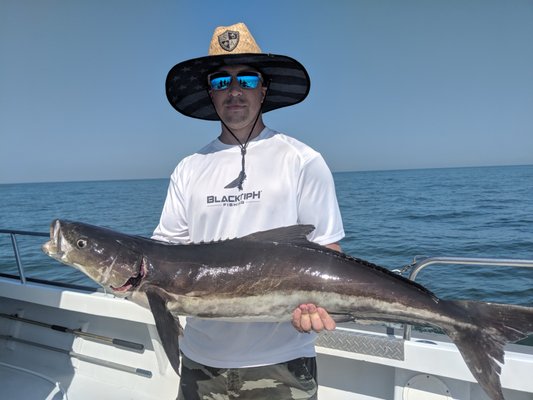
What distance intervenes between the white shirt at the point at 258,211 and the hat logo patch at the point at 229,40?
2.33 feet

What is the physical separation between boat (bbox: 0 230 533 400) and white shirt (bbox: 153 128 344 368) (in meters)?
1.33

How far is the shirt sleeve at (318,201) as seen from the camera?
8.50ft

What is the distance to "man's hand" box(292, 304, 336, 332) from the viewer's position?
7.48 feet

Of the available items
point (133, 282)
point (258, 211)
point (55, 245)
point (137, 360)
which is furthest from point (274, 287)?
point (137, 360)

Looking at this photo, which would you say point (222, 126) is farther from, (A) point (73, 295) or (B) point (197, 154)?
(A) point (73, 295)

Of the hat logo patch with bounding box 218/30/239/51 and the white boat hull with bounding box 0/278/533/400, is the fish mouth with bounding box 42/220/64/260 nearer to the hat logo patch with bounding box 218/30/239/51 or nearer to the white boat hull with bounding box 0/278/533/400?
the hat logo patch with bounding box 218/30/239/51

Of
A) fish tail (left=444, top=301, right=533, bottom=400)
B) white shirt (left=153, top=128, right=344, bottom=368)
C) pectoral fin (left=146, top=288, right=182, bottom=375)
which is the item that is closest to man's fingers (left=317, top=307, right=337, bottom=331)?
white shirt (left=153, top=128, right=344, bottom=368)

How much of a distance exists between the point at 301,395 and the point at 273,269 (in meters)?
0.84

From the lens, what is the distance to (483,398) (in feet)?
11.3

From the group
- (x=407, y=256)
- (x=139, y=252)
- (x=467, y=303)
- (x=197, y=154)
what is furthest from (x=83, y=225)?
(x=407, y=256)

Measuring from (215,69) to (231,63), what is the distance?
168 mm

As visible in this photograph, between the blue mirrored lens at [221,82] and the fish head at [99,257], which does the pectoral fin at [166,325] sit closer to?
the fish head at [99,257]

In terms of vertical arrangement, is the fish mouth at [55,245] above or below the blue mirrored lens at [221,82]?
below

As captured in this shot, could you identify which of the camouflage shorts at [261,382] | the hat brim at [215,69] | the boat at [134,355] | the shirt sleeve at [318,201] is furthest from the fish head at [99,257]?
the boat at [134,355]
